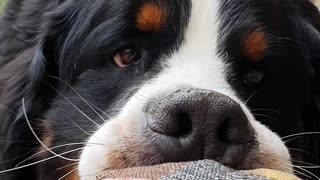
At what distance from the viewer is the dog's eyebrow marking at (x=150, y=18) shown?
1679mm

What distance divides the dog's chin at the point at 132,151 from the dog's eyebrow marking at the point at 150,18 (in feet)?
0.93

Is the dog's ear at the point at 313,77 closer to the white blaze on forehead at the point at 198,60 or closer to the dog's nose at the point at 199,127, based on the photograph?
the white blaze on forehead at the point at 198,60

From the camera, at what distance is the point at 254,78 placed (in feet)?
6.00

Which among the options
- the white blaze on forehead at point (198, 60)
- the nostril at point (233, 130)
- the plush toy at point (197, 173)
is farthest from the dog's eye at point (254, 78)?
the plush toy at point (197, 173)

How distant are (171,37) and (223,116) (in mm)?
410

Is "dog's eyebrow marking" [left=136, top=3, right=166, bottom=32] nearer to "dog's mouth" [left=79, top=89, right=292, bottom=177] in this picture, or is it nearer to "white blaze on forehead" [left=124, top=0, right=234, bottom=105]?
"white blaze on forehead" [left=124, top=0, right=234, bottom=105]

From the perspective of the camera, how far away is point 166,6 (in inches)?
67.6

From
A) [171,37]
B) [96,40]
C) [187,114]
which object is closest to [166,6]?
[171,37]

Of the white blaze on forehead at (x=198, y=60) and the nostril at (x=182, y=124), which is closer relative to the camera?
the nostril at (x=182, y=124)

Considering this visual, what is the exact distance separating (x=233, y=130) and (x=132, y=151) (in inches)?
9.1

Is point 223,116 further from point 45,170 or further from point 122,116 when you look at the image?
point 45,170

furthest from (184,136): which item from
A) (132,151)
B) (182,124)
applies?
(132,151)

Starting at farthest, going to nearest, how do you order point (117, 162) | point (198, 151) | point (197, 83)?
point (197, 83)
point (117, 162)
point (198, 151)

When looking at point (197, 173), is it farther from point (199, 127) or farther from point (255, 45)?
point (255, 45)
